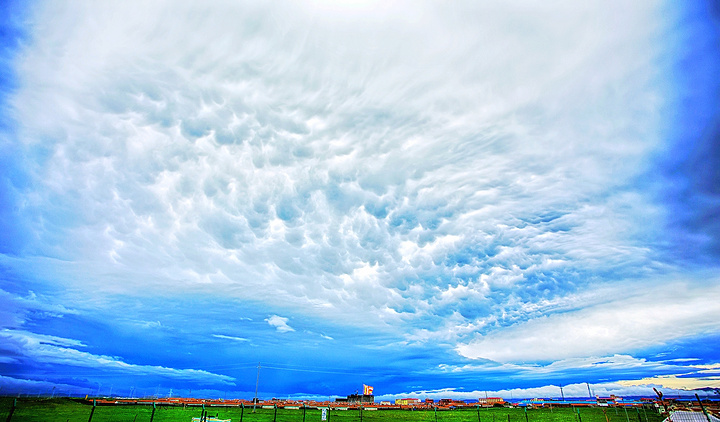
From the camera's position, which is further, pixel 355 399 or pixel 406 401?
pixel 406 401

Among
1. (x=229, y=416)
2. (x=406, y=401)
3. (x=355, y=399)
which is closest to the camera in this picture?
(x=229, y=416)

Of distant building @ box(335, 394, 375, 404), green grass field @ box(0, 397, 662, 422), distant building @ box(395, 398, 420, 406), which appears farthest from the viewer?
distant building @ box(395, 398, 420, 406)

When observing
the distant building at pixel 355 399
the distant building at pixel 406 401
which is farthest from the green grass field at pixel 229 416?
the distant building at pixel 406 401

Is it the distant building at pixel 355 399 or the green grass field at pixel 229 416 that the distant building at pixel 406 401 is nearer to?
the distant building at pixel 355 399

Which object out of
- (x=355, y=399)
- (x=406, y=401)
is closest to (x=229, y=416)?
(x=355, y=399)

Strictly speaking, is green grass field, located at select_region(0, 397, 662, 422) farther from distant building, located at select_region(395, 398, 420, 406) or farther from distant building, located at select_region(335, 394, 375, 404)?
distant building, located at select_region(395, 398, 420, 406)

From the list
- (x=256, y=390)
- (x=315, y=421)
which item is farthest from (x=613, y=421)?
(x=256, y=390)

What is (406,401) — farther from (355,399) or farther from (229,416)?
(229,416)

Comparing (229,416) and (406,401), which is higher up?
(406,401)

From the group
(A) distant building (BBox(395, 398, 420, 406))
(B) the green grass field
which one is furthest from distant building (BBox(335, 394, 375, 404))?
(B) the green grass field

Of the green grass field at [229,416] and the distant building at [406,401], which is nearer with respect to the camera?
the green grass field at [229,416]

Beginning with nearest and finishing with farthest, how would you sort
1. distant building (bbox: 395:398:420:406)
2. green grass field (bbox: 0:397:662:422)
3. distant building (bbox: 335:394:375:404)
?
green grass field (bbox: 0:397:662:422)
distant building (bbox: 335:394:375:404)
distant building (bbox: 395:398:420:406)

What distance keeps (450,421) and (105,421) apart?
57532 mm

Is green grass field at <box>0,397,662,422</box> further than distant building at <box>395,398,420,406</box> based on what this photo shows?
No
